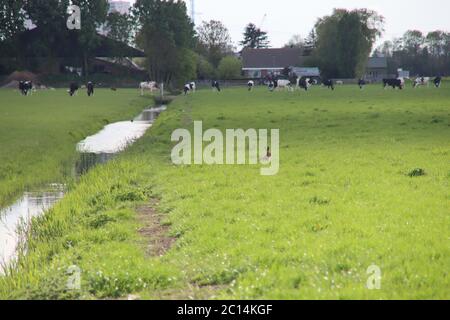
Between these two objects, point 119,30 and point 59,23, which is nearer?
point 59,23

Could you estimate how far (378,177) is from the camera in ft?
46.5

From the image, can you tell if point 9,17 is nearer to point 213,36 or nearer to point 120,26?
point 120,26

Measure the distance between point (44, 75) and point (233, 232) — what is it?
104680 mm

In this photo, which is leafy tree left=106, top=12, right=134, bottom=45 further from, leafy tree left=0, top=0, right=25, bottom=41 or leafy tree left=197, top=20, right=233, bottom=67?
leafy tree left=197, top=20, right=233, bottom=67

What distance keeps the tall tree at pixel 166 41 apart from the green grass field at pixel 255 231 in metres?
92.0

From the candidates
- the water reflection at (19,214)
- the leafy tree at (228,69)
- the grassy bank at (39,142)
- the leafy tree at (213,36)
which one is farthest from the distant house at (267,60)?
the water reflection at (19,214)

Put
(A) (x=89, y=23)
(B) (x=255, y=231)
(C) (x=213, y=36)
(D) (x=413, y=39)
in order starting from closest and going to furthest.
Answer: (B) (x=255, y=231), (A) (x=89, y=23), (C) (x=213, y=36), (D) (x=413, y=39)

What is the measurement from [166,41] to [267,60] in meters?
57.9

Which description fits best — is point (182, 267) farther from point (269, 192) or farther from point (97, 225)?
point (269, 192)

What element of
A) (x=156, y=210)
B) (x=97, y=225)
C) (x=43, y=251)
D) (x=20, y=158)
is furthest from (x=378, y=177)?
(x=20, y=158)

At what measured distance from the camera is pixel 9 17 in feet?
353

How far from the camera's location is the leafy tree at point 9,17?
107062 millimetres

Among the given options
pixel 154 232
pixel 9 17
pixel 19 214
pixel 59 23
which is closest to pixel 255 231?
pixel 154 232

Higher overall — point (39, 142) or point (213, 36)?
point (213, 36)
